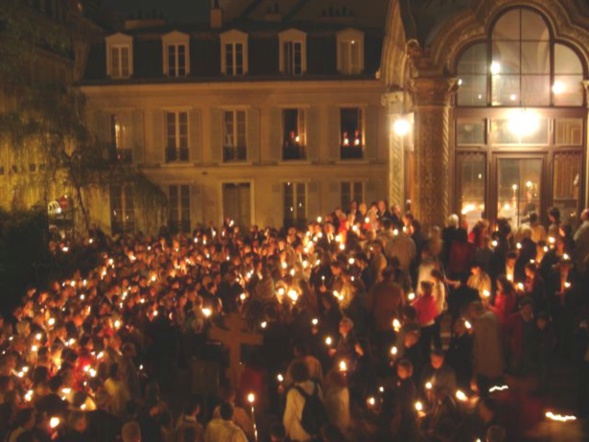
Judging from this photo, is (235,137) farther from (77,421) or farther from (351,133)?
(77,421)

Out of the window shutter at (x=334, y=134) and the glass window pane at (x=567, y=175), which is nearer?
the glass window pane at (x=567, y=175)

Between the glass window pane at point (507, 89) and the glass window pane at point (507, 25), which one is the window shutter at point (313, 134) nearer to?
the glass window pane at point (507, 89)

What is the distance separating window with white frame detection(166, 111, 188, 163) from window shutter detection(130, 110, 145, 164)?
1145 mm

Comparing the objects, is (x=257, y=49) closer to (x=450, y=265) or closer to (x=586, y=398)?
(x=450, y=265)

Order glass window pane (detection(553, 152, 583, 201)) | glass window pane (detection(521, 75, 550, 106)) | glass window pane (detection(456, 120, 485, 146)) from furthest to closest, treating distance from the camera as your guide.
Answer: glass window pane (detection(456, 120, 485, 146))
glass window pane (detection(553, 152, 583, 201))
glass window pane (detection(521, 75, 550, 106))

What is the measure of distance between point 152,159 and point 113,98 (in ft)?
10.5

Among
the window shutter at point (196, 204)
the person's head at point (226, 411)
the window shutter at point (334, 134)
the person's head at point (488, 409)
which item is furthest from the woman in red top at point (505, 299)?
→ the window shutter at point (196, 204)

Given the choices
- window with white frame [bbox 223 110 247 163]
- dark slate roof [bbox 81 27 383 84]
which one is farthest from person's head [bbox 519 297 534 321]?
window with white frame [bbox 223 110 247 163]

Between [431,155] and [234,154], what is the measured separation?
62.5ft

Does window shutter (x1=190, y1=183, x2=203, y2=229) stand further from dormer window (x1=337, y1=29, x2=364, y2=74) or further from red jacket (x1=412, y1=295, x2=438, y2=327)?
red jacket (x1=412, y1=295, x2=438, y2=327)

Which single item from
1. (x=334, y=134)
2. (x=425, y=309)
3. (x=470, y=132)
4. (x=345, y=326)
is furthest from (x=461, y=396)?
(x=334, y=134)

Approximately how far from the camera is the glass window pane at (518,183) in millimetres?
19094

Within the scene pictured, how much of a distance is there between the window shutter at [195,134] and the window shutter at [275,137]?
3.13 m

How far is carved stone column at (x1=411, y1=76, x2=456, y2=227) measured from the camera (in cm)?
1855
